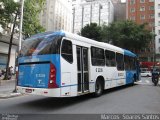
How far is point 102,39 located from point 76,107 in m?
42.2

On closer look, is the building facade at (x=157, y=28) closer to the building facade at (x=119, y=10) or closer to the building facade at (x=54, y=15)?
the building facade at (x=119, y=10)

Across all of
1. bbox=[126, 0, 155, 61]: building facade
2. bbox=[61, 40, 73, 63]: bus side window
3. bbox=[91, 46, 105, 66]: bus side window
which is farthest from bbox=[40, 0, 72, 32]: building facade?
bbox=[61, 40, 73, 63]: bus side window

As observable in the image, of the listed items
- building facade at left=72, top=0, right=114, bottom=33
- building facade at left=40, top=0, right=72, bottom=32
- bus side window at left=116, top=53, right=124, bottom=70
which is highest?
building facade at left=72, top=0, right=114, bottom=33

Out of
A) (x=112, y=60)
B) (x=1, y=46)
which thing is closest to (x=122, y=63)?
(x=112, y=60)

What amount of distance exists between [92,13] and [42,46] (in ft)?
273

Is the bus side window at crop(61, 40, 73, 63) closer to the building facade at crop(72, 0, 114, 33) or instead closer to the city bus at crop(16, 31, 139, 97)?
the city bus at crop(16, 31, 139, 97)

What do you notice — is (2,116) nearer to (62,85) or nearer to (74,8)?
(62,85)

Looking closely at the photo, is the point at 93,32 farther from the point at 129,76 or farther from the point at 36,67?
the point at 36,67

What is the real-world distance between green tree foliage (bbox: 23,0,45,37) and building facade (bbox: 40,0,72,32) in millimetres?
35079

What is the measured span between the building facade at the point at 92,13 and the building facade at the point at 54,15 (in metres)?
18.2

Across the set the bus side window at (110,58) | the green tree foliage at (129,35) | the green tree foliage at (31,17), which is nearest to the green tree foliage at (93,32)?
the green tree foliage at (129,35)

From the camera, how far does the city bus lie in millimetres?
8258

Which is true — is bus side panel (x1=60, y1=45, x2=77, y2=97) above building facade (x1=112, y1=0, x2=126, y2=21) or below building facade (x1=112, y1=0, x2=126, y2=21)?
below

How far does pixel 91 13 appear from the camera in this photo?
90062mm
